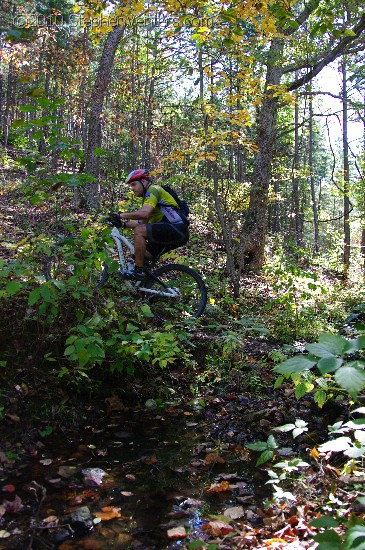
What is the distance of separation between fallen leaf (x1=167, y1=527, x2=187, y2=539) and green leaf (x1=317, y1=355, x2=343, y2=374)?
156cm

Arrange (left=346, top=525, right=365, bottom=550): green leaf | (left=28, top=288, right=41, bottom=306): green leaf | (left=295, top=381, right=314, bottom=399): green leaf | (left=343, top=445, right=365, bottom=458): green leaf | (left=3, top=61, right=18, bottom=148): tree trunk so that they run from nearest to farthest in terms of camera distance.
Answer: (left=346, top=525, right=365, bottom=550): green leaf < (left=343, top=445, right=365, bottom=458): green leaf < (left=295, top=381, right=314, bottom=399): green leaf < (left=28, top=288, right=41, bottom=306): green leaf < (left=3, top=61, right=18, bottom=148): tree trunk

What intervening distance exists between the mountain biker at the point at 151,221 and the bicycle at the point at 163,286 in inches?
6.9

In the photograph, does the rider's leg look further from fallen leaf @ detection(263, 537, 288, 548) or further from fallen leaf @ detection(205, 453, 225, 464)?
fallen leaf @ detection(263, 537, 288, 548)

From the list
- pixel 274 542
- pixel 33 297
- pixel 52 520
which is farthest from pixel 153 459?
pixel 33 297

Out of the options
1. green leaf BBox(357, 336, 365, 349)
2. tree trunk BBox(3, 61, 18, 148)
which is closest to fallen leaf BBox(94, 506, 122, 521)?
green leaf BBox(357, 336, 365, 349)

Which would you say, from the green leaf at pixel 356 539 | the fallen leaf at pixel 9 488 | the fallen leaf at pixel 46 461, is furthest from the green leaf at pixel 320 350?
the fallen leaf at pixel 46 461

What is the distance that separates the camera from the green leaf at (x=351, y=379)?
145 centimetres

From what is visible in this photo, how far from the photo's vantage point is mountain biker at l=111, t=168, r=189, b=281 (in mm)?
6164

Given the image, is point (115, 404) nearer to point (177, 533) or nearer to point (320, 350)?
point (177, 533)

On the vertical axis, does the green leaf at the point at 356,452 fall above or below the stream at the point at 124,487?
above

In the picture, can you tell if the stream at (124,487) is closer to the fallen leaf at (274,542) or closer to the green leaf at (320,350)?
the fallen leaf at (274,542)

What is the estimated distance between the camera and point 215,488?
9.78 ft

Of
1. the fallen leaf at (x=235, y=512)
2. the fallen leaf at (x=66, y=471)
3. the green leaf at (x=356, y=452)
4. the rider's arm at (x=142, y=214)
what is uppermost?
the rider's arm at (x=142, y=214)

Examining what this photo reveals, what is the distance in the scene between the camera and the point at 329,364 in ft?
5.16
